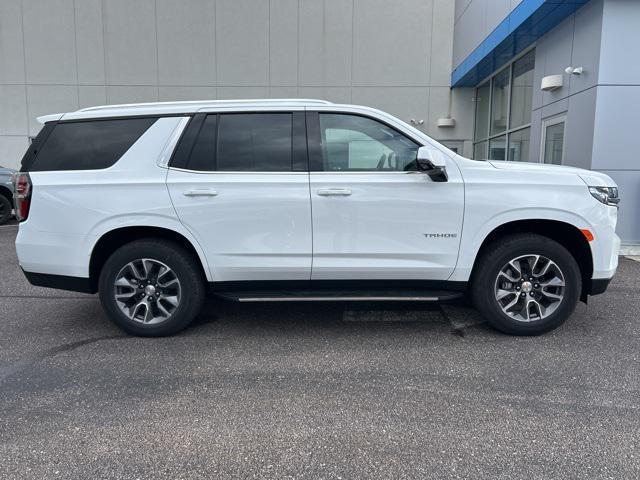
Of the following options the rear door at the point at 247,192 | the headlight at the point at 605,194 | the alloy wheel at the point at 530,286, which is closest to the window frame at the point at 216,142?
the rear door at the point at 247,192

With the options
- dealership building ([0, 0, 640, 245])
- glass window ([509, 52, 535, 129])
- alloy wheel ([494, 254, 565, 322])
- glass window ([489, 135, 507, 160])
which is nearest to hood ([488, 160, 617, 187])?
alloy wheel ([494, 254, 565, 322])

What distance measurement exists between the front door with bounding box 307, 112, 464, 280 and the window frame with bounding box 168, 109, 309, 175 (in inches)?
3.0

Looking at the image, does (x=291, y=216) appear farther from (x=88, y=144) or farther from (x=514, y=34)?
(x=514, y=34)

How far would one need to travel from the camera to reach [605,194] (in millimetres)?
3994

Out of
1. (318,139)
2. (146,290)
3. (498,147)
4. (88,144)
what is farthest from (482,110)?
(146,290)

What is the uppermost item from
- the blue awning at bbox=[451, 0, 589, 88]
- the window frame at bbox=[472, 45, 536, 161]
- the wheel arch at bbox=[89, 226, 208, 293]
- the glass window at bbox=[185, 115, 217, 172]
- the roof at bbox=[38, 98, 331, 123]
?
the blue awning at bbox=[451, 0, 589, 88]

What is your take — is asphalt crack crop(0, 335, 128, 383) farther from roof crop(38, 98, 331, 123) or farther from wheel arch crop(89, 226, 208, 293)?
roof crop(38, 98, 331, 123)

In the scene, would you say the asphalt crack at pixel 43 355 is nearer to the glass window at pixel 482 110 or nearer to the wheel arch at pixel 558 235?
the wheel arch at pixel 558 235

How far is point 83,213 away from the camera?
157 inches

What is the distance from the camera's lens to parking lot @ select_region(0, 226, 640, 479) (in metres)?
2.51

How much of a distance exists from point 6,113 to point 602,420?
17.4 m

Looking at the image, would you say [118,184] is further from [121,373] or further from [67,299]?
[67,299]

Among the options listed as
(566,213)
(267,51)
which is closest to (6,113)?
(267,51)

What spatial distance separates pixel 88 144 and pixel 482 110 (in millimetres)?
12402
